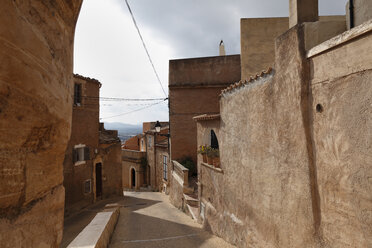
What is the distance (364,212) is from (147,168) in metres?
22.0

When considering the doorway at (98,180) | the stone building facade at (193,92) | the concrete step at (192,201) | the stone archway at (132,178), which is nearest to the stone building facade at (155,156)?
the stone archway at (132,178)

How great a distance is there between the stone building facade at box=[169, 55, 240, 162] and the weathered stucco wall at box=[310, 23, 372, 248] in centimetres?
1200

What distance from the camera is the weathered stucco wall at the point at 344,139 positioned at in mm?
2744

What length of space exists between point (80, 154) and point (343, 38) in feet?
43.4

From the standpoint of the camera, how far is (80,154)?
12688 millimetres

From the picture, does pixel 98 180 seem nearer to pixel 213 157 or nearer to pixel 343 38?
pixel 213 157

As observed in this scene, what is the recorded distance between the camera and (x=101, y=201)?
573 inches

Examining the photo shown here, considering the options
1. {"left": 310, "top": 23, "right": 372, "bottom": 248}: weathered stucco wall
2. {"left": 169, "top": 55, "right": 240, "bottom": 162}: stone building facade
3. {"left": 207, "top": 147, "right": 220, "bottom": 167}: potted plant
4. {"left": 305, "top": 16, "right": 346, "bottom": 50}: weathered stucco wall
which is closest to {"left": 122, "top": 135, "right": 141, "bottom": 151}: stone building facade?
{"left": 169, "top": 55, "right": 240, "bottom": 162}: stone building facade

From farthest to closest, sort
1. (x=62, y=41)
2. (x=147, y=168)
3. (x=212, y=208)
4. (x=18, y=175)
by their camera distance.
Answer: (x=147, y=168) < (x=212, y=208) < (x=62, y=41) < (x=18, y=175)


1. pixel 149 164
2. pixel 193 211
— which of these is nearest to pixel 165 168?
pixel 149 164

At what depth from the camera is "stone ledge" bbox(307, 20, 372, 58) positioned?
2.63 m

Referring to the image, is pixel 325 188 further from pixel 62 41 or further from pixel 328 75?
pixel 62 41

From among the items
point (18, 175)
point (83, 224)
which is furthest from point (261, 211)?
point (83, 224)

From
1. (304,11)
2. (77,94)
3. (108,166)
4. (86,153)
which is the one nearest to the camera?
(304,11)
